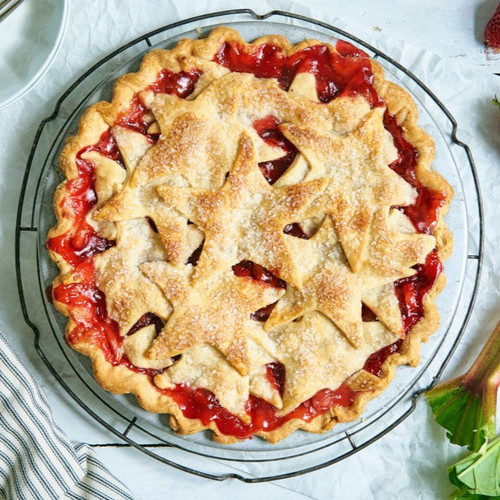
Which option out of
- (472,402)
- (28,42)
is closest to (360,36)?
(28,42)

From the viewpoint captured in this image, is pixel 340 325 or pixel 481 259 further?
pixel 481 259

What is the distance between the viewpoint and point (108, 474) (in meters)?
2.14

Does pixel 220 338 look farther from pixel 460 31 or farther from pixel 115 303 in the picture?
pixel 460 31

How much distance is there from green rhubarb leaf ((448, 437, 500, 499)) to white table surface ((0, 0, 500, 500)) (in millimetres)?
85

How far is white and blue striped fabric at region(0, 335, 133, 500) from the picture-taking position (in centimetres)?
203

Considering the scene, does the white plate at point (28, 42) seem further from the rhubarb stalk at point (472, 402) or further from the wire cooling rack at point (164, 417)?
the rhubarb stalk at point (472, 402)

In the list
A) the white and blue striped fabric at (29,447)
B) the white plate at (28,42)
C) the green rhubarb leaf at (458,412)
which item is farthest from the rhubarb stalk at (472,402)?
the white plate at (28,42)

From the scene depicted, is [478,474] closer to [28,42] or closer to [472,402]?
[472,402]

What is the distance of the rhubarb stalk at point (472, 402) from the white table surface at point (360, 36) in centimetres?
6

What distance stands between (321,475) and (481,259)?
2.75 ft

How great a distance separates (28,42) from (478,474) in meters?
1.80

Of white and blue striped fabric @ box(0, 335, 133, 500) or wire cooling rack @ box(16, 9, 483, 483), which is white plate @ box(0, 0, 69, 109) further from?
white and blue striped fabric @ box(0, 335, 133, 500)

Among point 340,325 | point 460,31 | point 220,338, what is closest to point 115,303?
point 220,338

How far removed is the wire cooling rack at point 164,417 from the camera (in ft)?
6.79
